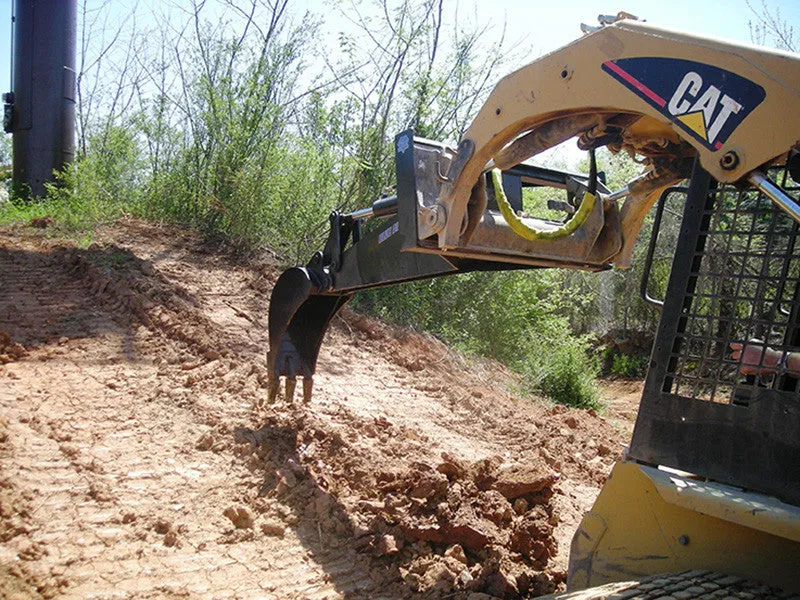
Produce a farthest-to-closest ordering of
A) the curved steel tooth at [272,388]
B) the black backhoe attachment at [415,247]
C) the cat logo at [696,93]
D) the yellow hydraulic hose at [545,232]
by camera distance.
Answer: the curved steel tooth at [272,388], the black backhoe attachment at [415,247], the yellow hydraulic hose at [545,232], the cat logo at [696,93]

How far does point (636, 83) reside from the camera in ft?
7.29

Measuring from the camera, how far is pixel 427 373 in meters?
6.62

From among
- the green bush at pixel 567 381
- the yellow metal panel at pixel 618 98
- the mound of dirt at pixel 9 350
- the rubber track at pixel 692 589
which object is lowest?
the green bush at pixel 567 381

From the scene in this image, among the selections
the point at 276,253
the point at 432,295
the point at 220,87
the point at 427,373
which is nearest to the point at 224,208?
the point at 276,253

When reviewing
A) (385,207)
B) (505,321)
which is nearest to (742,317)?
(385,207)

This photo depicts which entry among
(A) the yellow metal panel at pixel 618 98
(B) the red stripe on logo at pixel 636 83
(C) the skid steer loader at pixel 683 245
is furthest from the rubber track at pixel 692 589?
(B) the red stripe on logo at pixel 636 83

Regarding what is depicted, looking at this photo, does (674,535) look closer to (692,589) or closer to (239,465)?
(692,589)

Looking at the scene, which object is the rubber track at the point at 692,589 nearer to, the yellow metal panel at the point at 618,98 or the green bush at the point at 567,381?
the yellow metal panel at the point at 618,98

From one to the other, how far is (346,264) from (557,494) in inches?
76.9

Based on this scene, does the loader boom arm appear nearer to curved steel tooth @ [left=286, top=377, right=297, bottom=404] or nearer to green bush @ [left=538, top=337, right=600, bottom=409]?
curved steel tooth @ [left=286, top=377, right=297, bottom=404]

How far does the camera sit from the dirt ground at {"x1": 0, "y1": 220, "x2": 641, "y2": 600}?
318 cm

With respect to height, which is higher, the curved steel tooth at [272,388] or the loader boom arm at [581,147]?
the loader boom arm at [581,147]

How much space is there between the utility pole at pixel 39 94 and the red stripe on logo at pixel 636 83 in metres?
9.37

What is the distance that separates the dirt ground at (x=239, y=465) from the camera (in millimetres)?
3178
